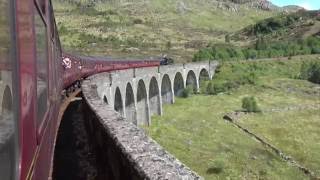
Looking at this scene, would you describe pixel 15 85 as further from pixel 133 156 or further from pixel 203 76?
pixel 203 76

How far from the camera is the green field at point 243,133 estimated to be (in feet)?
153

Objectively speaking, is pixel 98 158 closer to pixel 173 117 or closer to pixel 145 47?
pixel 173 117

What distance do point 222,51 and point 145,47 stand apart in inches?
1654

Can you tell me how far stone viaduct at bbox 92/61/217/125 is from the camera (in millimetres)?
36084

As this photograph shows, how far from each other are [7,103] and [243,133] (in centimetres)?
5933

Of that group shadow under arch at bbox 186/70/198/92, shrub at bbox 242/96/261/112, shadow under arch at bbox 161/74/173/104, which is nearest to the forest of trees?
shadow under arch at bbox 186/70/198/92

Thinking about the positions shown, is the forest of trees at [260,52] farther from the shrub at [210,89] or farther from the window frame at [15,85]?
the window frame at [15,85]

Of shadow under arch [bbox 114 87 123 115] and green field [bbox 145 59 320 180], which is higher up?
shadow under arch [bbox 114 87 123 115]

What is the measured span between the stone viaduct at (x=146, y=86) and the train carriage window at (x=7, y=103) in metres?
22.1

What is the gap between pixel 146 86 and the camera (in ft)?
204

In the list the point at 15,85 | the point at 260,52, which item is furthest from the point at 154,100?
the point at 15,85

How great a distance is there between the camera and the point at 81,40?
16925 cm

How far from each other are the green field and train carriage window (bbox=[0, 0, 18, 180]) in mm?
38936

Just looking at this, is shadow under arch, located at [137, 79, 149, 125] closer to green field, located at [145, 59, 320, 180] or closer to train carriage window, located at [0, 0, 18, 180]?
green field, located at [145, 59, 320, 180]
